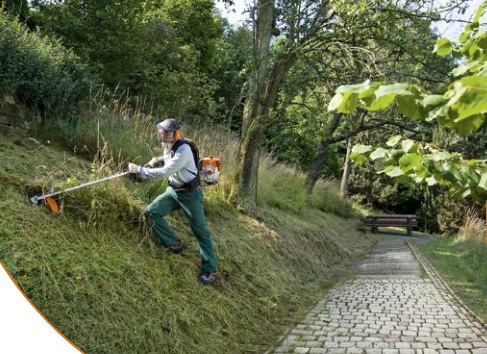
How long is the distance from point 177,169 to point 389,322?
10.7ft

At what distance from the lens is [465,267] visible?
436 inches

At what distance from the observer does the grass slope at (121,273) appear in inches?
155

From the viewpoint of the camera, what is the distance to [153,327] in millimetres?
4305

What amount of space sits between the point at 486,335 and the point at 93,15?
955 centimetres

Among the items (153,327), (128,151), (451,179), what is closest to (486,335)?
(153,327)

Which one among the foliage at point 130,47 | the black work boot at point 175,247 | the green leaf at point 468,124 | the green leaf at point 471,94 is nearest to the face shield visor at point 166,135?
the black work boot at point 175,247

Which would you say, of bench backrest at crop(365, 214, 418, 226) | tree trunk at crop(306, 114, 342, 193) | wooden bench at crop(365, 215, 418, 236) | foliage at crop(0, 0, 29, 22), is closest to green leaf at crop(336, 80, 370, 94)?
foliage at crop(0, 0, 29, 22)

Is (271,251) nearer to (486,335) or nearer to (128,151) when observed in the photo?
(128,151)

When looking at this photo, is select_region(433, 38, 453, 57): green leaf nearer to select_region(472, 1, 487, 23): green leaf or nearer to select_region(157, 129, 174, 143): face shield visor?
select_region(472, 1, 487, 23): green leaf

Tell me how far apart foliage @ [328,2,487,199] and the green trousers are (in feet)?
9.43

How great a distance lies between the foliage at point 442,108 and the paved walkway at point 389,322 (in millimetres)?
3162

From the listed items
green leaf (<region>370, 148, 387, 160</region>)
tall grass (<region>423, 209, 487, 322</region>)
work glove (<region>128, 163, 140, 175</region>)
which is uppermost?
green leaf (<region>370, 148, 387, 160</region>)

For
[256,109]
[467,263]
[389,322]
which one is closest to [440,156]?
[389,322]

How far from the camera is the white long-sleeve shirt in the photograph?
16.6ft
